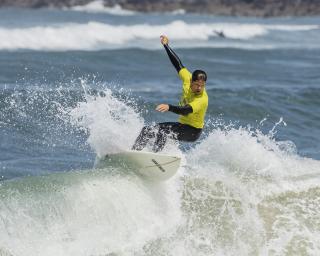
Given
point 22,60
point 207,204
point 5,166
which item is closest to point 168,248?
point 207,204

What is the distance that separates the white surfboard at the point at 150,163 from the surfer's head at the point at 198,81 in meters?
0.87

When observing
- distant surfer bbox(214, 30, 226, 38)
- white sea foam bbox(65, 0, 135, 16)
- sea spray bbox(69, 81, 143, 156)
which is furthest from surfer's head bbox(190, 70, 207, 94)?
white sea foam bbox(65, 0, 135, 16)

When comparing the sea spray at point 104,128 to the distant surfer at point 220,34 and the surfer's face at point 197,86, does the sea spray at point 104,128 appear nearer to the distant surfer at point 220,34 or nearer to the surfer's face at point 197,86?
the surfer's face at point 197,86

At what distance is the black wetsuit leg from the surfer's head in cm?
52

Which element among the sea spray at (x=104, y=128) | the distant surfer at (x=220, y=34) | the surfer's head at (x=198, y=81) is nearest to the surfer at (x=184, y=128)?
the surfer's head at (x=198, y=81)

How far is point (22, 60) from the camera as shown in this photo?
83.0ft

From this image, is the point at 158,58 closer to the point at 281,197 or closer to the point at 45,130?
the point at 45,130

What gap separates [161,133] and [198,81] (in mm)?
822

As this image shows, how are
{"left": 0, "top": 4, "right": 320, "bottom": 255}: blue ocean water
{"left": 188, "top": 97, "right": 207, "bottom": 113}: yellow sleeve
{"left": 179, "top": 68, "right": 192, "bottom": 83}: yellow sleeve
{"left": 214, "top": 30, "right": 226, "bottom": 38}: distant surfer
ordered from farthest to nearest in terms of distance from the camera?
{"left": 214, "top": 30, "right": 226, "bottom": 38}: distant surfer < {"left": 179, "top": 68, "right": 192, "bottom": 83}: yellow sleeve < {"left": 188, "top": 97, "right": 207, "bottom": 113}: yellow sleeve < {"left": 0, "top": 4, "right": 320, "bottom": 255}: blue ocean water

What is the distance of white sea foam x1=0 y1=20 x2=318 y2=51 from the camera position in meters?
32.5

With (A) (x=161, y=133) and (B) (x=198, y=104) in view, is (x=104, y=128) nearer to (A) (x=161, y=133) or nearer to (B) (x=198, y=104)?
(A) (x=161, y=133)

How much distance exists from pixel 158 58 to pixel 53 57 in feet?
14.8

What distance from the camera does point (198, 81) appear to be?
9.31 metres

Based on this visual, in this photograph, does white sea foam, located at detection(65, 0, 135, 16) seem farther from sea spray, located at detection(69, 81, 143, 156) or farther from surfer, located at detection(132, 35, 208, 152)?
surfer, located at detection(132, 35, 208, 152)
